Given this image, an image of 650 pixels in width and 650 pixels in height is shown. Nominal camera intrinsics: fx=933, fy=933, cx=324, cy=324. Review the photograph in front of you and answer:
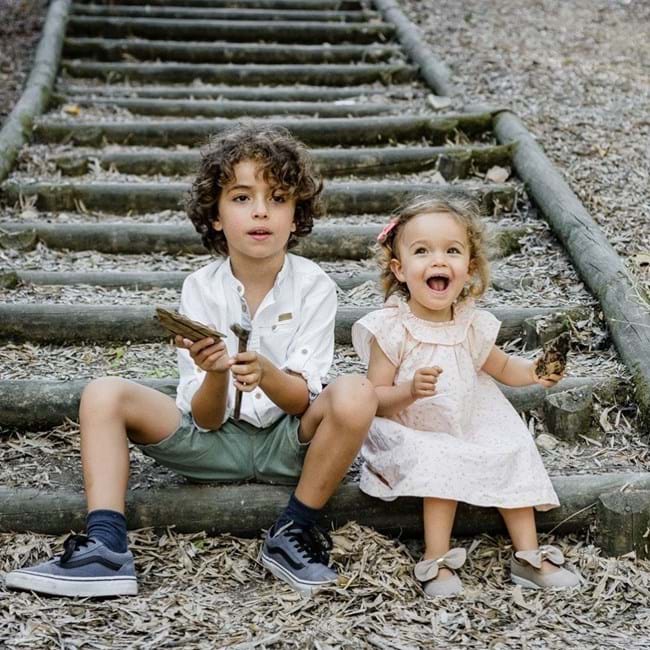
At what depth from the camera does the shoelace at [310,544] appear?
2461mm

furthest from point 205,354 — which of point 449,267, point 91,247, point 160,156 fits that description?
point 160,156

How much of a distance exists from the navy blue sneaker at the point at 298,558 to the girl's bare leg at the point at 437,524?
27 cm

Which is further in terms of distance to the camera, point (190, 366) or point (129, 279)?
point (129, 279)

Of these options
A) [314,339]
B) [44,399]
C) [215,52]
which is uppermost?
[215,52]

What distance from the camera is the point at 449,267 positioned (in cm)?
267

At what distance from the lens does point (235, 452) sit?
2.68 m

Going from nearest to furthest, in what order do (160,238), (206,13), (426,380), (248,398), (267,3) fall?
1. (426,380)
2. (248,398)
3. (160,238)
4. (206,13)
5. (267,3)

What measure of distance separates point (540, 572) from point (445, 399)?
0.55 metres

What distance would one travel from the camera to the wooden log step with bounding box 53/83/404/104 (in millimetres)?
6117

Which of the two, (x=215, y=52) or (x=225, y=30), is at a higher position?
(x=225, y=30)

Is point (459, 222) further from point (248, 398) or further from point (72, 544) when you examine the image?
point (72, 544)

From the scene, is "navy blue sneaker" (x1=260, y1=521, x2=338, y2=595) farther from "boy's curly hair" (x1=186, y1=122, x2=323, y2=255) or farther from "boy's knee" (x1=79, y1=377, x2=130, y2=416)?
"boy's curly hair" (x1=186, y1=122, x2=323, y2=255)

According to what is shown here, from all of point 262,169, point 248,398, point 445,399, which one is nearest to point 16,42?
point 262,169

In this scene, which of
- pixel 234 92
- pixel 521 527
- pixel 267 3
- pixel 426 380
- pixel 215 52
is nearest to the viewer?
pixel 426 380
